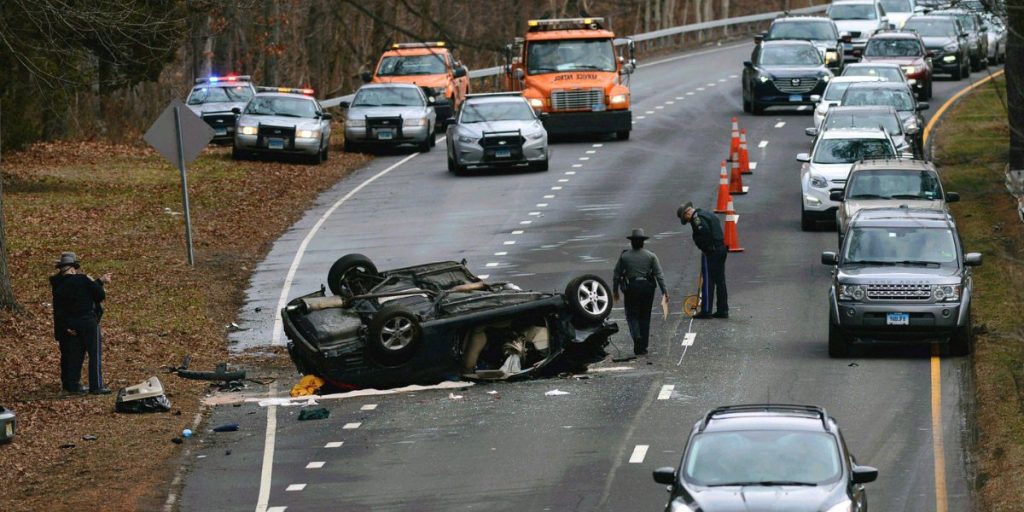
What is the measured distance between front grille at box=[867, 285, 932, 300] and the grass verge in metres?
8.04

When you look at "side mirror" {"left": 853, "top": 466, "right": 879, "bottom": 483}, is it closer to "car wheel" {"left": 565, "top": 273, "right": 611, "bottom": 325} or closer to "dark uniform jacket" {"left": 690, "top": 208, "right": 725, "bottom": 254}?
"car wheel" {"left": 565, "top": 273, "right": 611, "bottom": 325}

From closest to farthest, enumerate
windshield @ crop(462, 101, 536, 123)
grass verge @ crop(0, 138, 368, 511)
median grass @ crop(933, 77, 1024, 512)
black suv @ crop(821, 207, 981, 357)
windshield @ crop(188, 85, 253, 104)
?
median grass @ crop(933, 77, 1024, 512), grass verge @ crop(0, 138, 368, 511), black suv @ crop(821, 207, 981, 357), windshield @ crop(462, 101, 536, 123), windshield @ crop(188, 85, 253, 104)

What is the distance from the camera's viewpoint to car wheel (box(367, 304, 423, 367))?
19.5 m

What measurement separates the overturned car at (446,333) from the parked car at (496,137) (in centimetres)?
1708

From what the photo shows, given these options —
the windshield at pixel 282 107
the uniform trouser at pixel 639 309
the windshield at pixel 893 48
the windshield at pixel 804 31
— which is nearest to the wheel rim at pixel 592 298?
the uniform trouser at pixel 639 309

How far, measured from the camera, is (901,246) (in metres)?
22.6

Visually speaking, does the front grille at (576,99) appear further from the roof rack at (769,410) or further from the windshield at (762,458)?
the windshield at (762,458)

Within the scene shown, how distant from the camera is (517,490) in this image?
15969 millimetres

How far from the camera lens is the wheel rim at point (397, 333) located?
64.1 ft

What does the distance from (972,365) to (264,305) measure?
10588 millimetres

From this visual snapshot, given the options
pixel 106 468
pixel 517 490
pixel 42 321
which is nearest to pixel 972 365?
pixel 517 490

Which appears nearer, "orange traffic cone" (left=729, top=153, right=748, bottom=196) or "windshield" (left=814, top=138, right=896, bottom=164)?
"windshield" (left=814, top=138, right=896, bottom=164)

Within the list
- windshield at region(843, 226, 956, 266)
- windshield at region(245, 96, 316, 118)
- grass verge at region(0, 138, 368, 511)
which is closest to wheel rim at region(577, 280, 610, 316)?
windshield at region(843, 226, 956, 266)

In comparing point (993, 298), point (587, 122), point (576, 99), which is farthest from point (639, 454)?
point (587, 122)
